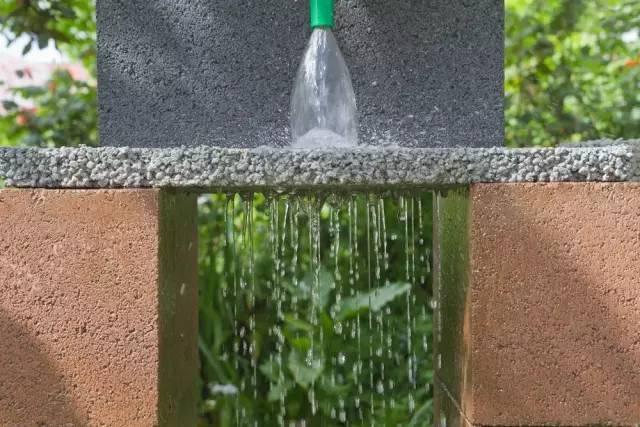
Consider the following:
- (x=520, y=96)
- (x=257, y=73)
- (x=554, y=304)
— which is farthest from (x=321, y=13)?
(x=520, y=96)

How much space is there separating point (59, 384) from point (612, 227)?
1058 millimetres

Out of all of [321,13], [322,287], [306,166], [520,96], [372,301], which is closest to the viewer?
[306,166]

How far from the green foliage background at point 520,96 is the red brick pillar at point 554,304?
154cm

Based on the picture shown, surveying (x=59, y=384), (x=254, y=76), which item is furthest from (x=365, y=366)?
(x=59, y=384)

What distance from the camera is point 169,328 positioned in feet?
5.43

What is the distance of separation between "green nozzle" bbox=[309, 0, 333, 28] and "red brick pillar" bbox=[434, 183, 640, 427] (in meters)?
0.49

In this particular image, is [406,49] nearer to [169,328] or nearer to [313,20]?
[313,20]

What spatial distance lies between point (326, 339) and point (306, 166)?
1.59 m

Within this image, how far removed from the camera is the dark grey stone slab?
5.84ft

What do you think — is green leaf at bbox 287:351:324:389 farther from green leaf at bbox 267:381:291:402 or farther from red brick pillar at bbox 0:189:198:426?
red brick pillar at bbox 0:189:198:426

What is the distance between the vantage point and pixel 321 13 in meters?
1.65

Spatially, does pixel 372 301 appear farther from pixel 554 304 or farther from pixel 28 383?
pixel 28 383

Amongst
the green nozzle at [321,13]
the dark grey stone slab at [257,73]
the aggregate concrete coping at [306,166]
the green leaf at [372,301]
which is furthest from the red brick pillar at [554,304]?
the green leaf at [372,301]

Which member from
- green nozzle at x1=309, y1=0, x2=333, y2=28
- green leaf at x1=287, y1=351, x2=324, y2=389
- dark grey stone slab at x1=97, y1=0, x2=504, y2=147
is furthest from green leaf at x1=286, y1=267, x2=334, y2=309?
green nozzle at x1=309, y1=0, x2=333, y2=28
